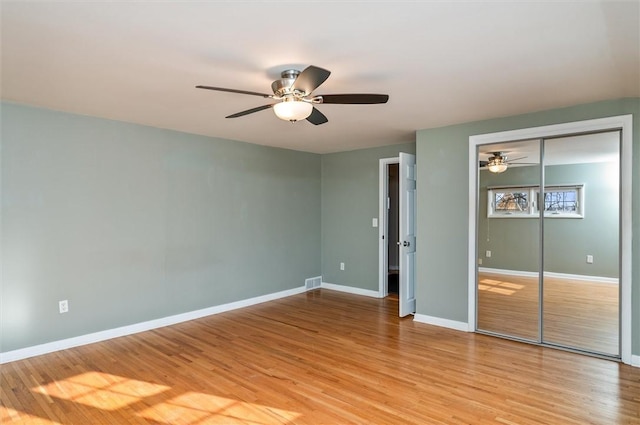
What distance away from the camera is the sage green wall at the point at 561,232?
339 cm

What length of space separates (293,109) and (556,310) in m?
3.37

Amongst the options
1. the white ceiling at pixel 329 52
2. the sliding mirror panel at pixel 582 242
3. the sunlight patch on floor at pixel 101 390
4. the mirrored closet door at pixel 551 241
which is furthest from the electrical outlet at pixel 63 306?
the sliding mirror panel at pixel 582 242

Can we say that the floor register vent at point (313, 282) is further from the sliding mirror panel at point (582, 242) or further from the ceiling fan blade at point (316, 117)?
the ceiling fan blade at point (316, 117)

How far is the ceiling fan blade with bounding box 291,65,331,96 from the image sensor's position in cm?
205

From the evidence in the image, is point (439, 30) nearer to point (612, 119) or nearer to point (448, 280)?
point (612, 119)

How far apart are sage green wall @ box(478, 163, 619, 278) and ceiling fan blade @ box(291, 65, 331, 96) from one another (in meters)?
2.57

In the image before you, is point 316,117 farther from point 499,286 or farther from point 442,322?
point 442,322

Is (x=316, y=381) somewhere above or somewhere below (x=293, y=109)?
below

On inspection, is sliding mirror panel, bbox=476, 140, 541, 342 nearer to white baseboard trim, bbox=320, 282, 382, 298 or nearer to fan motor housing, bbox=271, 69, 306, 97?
white baseboard trim, bbox=320, 282, 382, 298

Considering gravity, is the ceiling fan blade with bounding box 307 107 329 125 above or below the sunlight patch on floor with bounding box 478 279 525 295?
above

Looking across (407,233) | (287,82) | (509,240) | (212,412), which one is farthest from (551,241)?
(212,412)

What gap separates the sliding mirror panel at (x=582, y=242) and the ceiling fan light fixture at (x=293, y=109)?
2.66 meters

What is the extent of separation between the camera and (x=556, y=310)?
3.69 meters

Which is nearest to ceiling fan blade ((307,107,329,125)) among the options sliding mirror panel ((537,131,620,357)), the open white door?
the open white door
